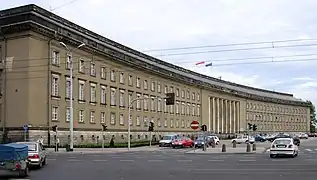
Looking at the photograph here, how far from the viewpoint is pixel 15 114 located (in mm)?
58281

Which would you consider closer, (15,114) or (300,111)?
(15,114)

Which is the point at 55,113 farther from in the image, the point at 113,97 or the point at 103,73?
the point at 113,97

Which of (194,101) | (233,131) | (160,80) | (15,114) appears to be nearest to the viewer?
(15,114)

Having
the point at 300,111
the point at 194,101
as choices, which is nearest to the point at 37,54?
the point at 194,101

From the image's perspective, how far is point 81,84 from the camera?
229 feet

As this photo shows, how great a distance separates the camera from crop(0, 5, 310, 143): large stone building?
193 feet

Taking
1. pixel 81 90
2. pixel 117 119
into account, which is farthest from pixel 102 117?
pixel 81 90

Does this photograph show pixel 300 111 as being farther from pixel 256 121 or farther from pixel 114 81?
pixel 114 81

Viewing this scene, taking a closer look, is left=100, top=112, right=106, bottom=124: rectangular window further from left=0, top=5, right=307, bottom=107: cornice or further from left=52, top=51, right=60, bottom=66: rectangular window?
left=52, top=51, right=60, bottom=66: rectangular window

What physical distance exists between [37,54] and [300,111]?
457ft

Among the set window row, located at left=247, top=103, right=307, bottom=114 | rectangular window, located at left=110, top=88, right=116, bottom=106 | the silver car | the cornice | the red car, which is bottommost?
the red car

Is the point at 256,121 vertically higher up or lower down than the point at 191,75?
lower down

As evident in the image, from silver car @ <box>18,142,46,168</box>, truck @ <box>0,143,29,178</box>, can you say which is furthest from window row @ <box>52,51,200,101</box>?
truck @ <box>0,143,29,178</box>

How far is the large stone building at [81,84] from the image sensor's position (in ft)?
193
